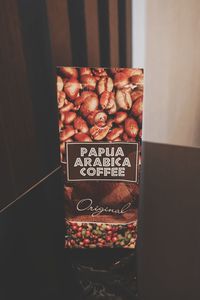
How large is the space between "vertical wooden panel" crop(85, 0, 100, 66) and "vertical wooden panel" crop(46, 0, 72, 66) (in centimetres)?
13

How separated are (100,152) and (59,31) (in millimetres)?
516

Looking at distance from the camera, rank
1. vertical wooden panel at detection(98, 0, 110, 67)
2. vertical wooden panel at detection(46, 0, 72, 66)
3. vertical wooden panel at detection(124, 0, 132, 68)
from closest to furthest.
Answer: vertical wooden panel at detection(46, 0, 72, 66) → vertical wooden panel at detection(98, 0, 110, 67) → vertical wooden panel at detection(124, 0, 132, 68)

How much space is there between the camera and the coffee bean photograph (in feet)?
1.40

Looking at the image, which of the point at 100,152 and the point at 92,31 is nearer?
the point at 100,152

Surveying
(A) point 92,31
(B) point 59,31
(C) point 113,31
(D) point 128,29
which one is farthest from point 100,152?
(D) point 128,29

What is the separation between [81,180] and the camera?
506 millimetres

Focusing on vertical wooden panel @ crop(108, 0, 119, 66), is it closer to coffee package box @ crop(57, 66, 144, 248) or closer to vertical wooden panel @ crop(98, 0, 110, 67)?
vertical wooden panel @ crop(98, 0, 110, 67)
